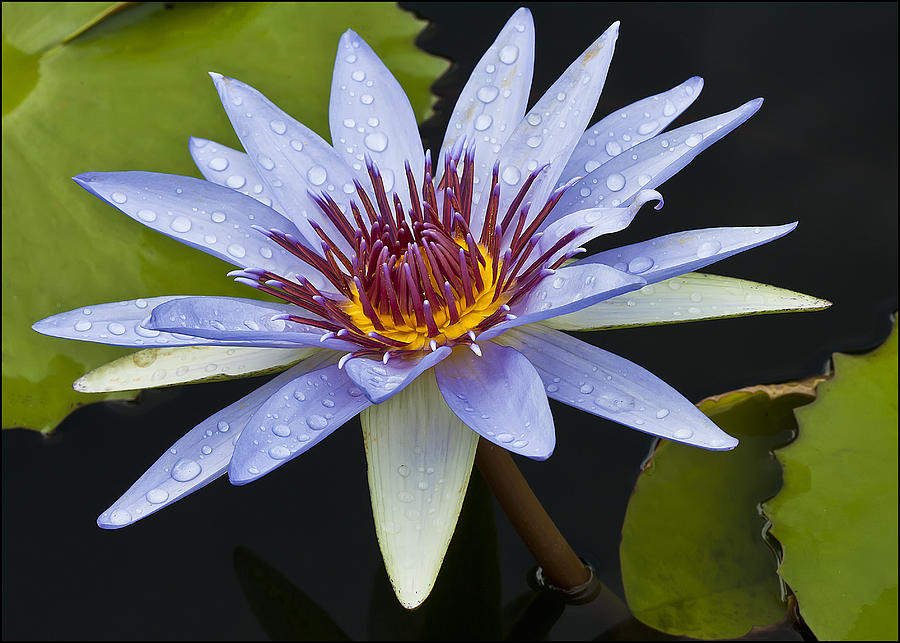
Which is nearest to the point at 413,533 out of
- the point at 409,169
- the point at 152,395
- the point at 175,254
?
the point at 409,169

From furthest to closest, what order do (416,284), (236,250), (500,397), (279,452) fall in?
(236,250) → (416,284) → (500,397) → (279,452)

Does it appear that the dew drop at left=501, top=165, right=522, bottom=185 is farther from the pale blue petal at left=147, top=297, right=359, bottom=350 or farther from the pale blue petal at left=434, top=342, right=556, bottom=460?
the pale blue petal at left=147, top=297, right=359, bottom=350

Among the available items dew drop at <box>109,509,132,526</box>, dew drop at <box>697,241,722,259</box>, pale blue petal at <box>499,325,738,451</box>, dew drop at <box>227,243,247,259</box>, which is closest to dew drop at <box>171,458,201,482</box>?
dew drop at <box>109,509,132,526</box>

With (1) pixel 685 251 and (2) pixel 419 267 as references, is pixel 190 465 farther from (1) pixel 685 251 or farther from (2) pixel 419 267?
(1) pixel 685 251

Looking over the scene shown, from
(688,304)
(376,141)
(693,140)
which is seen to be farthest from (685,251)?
(376,141)

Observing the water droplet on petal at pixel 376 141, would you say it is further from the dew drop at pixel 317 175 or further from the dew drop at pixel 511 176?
the dew drop at pixel 511 176

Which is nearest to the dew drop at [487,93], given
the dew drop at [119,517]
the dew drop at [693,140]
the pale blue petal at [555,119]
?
the pale blue petal at [555,119]
